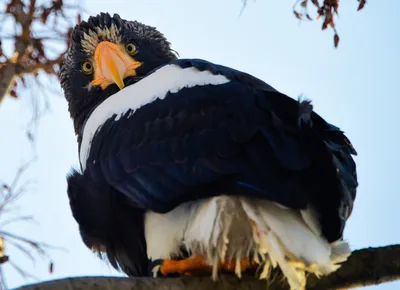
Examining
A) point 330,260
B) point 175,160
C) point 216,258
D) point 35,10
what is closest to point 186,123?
point 175,160

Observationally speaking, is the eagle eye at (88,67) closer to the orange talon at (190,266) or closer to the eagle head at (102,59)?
the eagle head at (102,59)

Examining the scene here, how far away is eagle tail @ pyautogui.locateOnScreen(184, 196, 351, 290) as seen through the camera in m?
3.28

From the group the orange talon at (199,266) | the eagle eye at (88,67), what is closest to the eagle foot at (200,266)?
the orange talon at (199,266)

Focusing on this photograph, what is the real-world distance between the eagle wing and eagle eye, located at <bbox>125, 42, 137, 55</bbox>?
104 cm

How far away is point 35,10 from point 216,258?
2027mm

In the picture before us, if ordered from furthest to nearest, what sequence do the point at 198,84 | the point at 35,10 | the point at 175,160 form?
the point at 35,10
the point at 198,84
the point at 175,160

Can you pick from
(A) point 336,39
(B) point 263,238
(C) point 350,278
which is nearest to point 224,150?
(B) point 263,238

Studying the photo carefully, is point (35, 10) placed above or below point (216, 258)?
above

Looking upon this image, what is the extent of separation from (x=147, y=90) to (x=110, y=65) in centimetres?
72

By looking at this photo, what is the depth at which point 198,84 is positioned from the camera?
3939 millimetres

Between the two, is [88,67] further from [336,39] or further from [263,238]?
[263,238]

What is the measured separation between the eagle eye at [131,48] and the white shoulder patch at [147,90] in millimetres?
720

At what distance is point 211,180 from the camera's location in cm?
343

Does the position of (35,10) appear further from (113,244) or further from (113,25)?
(113,244)
